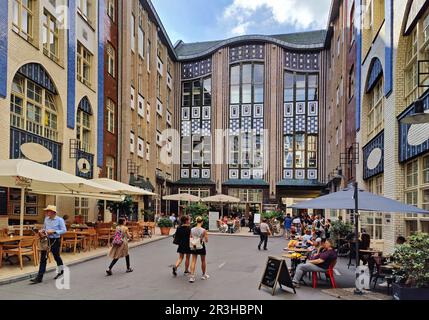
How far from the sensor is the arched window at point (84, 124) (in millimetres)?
20297

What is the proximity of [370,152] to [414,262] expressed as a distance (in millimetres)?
9952

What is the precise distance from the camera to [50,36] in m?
17.6

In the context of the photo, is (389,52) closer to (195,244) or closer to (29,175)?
(195,244)

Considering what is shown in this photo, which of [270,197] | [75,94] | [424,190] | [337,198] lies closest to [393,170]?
[424,190]

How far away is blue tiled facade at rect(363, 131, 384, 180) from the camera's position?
14.6 meters

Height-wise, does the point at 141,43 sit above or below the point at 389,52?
above

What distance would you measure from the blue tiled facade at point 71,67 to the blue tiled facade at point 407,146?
1395cm

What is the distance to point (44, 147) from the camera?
1638 cm

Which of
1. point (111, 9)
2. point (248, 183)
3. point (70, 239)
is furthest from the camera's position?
point (248, 183)

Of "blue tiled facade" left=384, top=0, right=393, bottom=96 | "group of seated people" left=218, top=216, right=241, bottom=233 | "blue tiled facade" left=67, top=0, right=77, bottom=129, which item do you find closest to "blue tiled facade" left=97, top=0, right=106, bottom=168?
"blue tiled facade" left=67, top=0, right=77, bottom=129

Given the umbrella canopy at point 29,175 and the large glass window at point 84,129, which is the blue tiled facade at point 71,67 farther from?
the umbrella canopy at point 29,175

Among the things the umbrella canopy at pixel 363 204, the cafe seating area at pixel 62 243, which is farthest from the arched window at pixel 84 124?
the umbrella canopy at pixel 363 204

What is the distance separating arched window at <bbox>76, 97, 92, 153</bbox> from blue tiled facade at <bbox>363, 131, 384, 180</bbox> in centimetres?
1348

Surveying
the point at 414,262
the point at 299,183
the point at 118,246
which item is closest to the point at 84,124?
the point at 118,246
